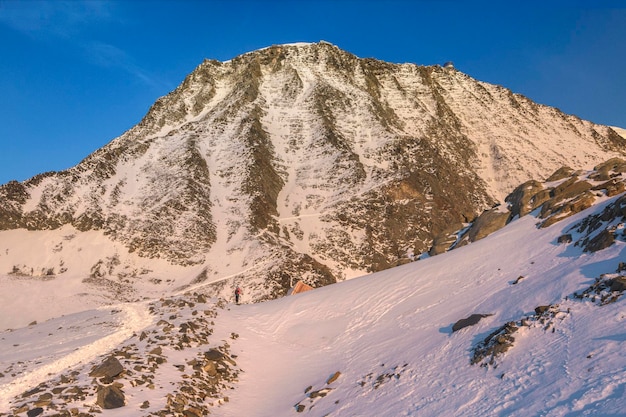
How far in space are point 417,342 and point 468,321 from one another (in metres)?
1.78

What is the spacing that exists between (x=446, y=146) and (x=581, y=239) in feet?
268

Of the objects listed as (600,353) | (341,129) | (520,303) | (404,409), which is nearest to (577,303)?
(520,303)

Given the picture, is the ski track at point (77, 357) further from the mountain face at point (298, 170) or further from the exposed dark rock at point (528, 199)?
the mountain face at point (298, 170)

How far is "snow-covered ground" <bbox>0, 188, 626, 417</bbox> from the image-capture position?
33.0 feet

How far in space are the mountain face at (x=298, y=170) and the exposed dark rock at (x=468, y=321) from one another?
22278 mm

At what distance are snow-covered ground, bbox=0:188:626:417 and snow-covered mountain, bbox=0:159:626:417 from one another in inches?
2.3

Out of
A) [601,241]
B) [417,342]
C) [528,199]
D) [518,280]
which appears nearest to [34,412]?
[417,342]

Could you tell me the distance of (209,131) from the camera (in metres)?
90.6

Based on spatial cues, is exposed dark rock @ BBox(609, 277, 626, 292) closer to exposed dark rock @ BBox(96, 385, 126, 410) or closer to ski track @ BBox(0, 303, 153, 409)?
exposed dark rock @ BBox(96, 385, 126, 410)

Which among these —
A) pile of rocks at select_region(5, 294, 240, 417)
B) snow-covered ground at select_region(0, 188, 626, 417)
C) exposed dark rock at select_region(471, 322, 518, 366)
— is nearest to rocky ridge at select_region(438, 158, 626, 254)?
snow-covered ground at select_region(0, 188, 626, 417)

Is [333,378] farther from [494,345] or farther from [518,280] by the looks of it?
[518,280]

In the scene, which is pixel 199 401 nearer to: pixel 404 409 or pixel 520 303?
pixel 404 409

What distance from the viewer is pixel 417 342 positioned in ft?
50.5

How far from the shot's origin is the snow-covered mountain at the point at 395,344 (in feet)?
34.7
